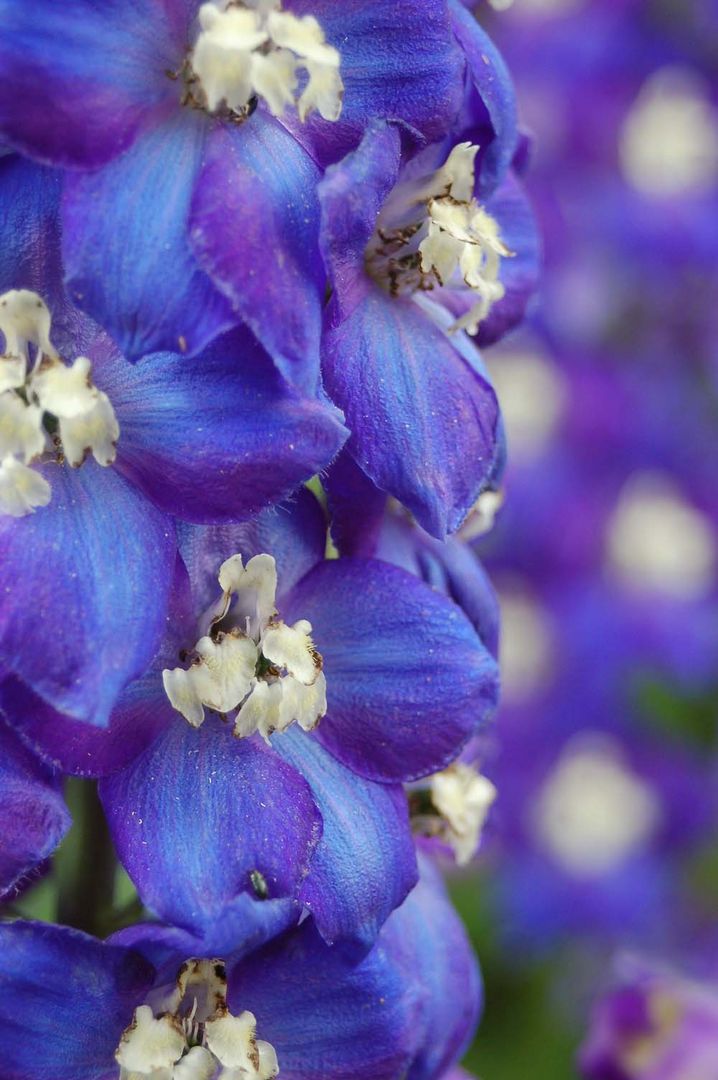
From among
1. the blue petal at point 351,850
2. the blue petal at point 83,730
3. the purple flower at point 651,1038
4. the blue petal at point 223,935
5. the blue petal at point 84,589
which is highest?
the blue petal at point 84,589

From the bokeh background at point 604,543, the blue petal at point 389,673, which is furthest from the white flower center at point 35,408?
the bokeh background at point 604,543

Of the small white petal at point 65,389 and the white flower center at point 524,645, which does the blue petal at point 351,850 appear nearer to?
the small white petal at point 65,389

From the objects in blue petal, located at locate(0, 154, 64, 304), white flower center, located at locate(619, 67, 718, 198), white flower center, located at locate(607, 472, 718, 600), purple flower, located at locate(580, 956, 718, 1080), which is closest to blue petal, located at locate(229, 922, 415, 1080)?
blue petal, located at locate(0, 154, 64, 304)

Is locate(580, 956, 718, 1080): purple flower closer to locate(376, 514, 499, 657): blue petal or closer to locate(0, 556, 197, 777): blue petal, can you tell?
locate(376, 514, 499, 657): blue petal

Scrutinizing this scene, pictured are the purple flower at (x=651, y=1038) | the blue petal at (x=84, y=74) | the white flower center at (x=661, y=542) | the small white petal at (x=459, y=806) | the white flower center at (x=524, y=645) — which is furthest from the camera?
the white flower center at (x=661, y=542)

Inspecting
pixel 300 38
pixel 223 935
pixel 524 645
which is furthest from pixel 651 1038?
pixel 524 645

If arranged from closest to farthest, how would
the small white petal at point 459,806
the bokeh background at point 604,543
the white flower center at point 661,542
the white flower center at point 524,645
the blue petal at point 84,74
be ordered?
1. the blue petal at point 84,74
2. the small white petal at point 459,806
3. the bokeh background at point 604,543
4. the white flower center at point 524,645
5. the white flower center at point 661,542

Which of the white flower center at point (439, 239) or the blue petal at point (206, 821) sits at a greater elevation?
the white flower center at point (439, 239)

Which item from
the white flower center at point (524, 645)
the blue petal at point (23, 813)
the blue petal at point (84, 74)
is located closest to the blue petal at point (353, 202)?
the blue petal at point (84, 74)

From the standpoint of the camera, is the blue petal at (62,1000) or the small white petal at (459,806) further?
the small white petal at (459,806)
